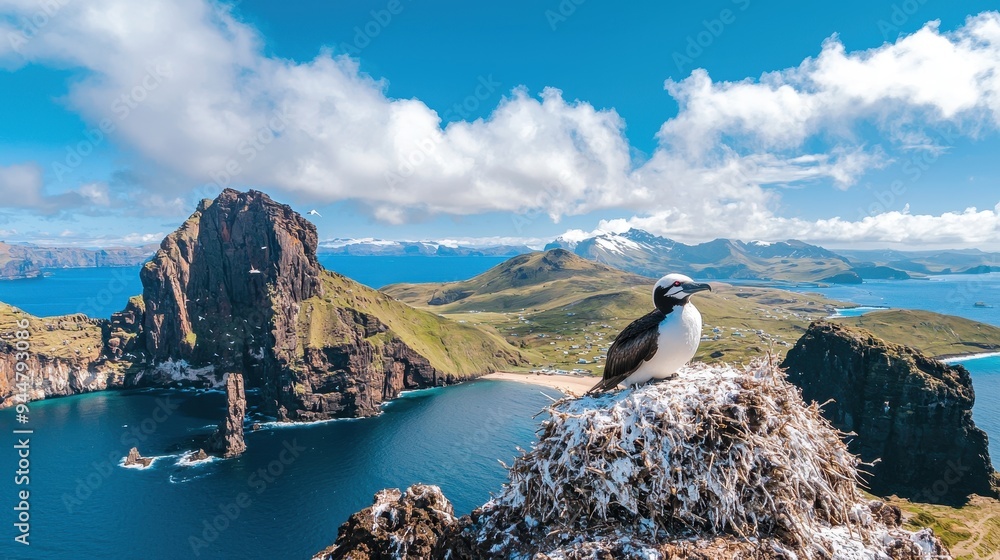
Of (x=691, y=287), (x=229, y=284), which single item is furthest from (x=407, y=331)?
(x=691, y=287)

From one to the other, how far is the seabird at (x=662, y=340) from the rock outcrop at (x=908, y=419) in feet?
257

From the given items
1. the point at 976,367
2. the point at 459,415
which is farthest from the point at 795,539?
the point at 976,367

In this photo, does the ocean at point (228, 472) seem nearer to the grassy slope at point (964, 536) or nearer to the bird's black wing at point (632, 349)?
the bird's black wing at point (632, 349)

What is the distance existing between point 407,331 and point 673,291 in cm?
16677

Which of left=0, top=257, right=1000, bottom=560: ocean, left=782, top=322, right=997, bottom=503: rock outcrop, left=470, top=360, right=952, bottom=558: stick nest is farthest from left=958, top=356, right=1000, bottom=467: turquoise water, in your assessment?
left=470, top=360, right=952, bottom=558: stick nest

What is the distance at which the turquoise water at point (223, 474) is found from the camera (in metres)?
63.4

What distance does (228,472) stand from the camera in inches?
3332

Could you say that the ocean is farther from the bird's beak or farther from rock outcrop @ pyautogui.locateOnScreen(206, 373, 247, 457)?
the bird's beak

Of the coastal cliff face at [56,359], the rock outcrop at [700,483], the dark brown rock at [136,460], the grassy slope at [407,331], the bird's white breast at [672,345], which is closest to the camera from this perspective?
the rock outcrop at [700,483]

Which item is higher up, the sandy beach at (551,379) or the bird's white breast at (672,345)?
the bird's white breast at (672,345)

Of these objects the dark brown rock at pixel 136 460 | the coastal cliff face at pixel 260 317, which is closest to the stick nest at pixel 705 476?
the dark brown rock at pixel 136 460

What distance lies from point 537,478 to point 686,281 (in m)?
6.88

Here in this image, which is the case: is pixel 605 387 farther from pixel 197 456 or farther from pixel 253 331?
pixel 253 331

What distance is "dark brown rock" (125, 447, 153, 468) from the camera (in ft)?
281
